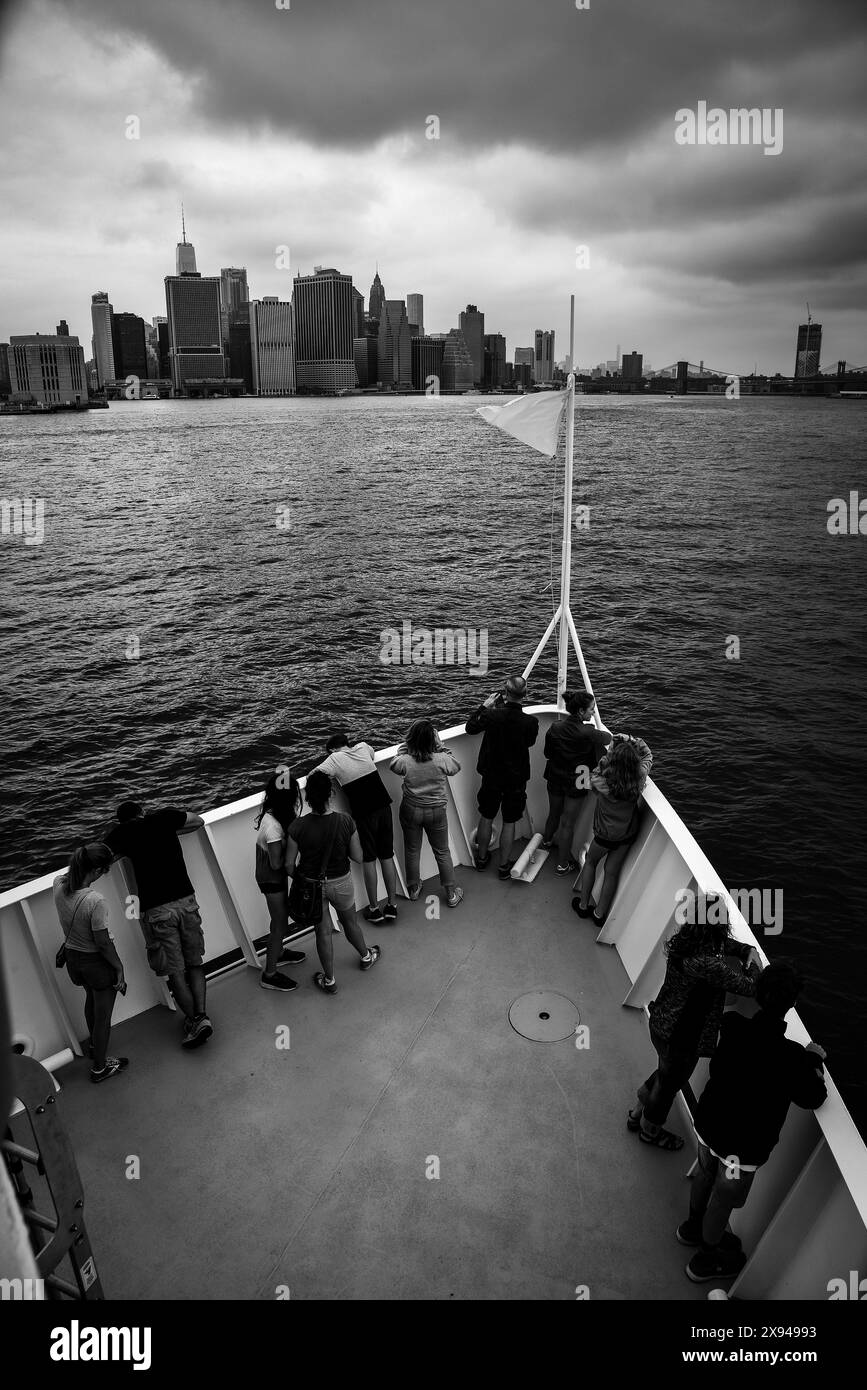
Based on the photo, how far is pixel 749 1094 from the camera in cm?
484

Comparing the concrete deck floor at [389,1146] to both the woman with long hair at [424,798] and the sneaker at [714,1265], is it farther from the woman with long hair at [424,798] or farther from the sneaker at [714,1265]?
the woman with long hair at [424,798]

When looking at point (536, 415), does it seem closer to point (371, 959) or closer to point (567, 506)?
point (567, 506)

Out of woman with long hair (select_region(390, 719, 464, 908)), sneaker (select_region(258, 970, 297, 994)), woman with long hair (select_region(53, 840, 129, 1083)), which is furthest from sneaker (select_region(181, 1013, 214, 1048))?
woman with long hair (select_region(390, 719, 464, 908))

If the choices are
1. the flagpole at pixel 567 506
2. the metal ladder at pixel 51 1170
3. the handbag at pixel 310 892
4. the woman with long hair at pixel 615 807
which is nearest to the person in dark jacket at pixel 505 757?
A: the flagpole at pixel 567 506

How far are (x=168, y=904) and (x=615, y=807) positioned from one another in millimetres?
3975

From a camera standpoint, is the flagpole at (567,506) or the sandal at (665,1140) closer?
the sandal at (665,1140)

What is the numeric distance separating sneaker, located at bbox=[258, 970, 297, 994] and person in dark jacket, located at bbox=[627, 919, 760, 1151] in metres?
3.38

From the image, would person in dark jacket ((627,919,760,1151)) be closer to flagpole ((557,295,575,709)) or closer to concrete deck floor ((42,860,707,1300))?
concrete deck floor ((42,860,707,1300))

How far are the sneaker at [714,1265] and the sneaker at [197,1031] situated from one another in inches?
157

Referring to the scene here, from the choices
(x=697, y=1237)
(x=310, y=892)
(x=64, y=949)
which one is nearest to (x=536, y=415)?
(x=310, y=892)

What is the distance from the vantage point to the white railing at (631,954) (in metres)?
4.67
